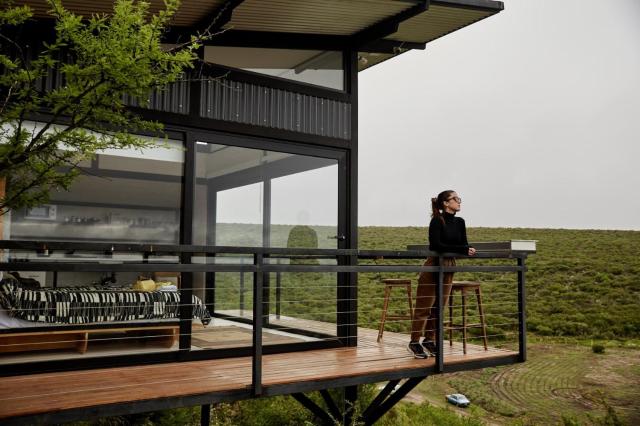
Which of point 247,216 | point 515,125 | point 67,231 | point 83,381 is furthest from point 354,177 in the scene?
point 515,125

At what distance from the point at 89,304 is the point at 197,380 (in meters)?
1.64

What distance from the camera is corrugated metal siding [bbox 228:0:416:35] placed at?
578 centimetres

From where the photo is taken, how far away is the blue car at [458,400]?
1498cm

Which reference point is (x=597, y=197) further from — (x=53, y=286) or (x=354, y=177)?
(x=53, y=286)

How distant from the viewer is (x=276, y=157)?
20.5 feet

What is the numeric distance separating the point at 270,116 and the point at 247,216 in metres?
1.05

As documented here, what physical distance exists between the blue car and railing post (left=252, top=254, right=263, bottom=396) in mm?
11966

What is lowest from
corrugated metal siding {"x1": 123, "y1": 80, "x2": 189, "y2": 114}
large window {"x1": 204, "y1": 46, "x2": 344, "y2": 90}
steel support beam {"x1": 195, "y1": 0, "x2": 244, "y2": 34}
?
corrugated metal siding {"x1": 123, "y1": 80, "x2": 189, "y2": 114}

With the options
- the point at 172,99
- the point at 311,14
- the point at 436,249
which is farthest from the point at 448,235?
the point at 172,99

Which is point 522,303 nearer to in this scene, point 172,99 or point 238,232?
point 238,232

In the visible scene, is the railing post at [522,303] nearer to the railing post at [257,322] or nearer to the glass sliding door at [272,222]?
the glass sliding door at [272,222]

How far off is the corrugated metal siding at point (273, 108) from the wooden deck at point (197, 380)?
2.31 metres

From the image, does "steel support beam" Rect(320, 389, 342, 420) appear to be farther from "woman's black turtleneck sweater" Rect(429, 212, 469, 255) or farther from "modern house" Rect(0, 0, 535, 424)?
"woman's black turtleneck sweater" Rect(429, 212, 469, 255)

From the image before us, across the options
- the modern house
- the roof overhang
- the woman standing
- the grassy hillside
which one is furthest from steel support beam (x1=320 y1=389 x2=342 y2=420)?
the grassy hillside
